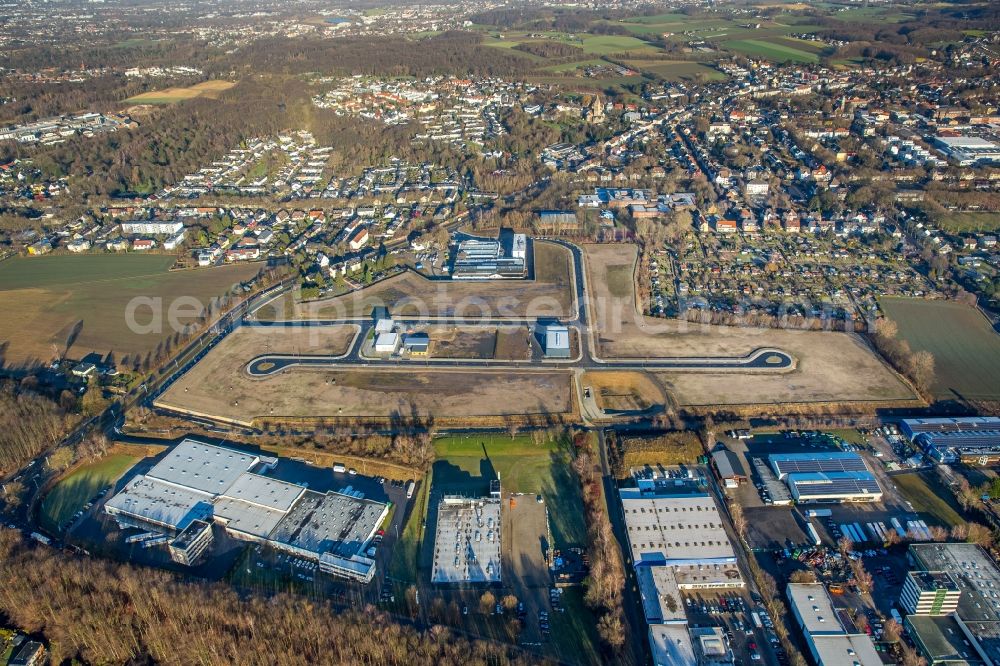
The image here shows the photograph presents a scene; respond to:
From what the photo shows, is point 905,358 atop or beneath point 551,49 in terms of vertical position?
beneath

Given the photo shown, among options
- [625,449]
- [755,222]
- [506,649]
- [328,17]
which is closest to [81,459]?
[506,649]

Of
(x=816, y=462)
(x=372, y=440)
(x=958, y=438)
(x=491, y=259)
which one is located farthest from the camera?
(x=491, y=259)

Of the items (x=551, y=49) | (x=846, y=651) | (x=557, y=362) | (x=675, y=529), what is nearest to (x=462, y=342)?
(x=557, y=362)

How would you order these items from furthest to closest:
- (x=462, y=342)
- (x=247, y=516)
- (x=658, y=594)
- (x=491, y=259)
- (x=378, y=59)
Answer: (x=378, y=59), (x=491, y=259), (x=462, y=342), (x=247, y=516), (x=658, y=594)

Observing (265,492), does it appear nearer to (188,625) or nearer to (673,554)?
(188,625)

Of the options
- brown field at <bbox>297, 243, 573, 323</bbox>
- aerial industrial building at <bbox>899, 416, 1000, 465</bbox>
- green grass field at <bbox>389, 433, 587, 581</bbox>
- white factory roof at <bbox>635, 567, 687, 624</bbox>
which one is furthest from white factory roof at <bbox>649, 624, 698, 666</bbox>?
brown field at <bbox>297, 243, 573, 323</bbox>

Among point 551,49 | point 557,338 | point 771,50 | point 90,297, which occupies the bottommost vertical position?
point 90,297

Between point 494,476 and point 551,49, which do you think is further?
point 551,49

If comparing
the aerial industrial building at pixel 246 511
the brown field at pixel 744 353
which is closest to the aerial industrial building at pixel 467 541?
the aerial industrial building at pixel 246 511

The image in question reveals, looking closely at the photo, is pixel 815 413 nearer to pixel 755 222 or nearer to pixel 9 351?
pixel 755 222
